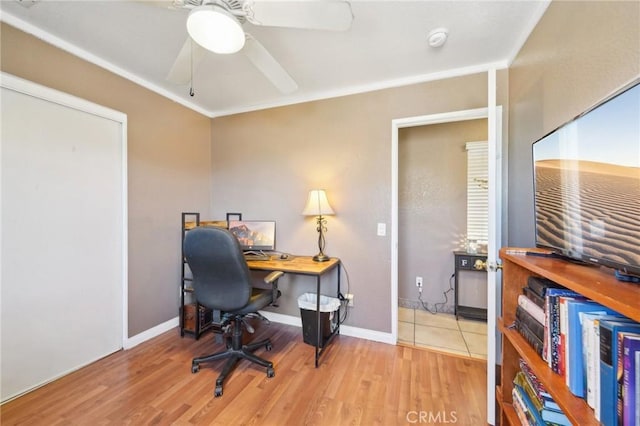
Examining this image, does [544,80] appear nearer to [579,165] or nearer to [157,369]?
[579,165]

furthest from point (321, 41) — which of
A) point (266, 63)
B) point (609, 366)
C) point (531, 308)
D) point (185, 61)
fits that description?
point (609, 366)

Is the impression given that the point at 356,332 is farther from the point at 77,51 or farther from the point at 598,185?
the point at 77,51

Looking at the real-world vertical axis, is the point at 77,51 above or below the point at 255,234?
above

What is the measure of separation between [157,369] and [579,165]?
2762 millimetres

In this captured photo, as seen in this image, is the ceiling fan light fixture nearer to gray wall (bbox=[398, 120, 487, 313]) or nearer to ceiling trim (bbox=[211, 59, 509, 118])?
ceiling trim (bbox=[211, 59, 509, 118])

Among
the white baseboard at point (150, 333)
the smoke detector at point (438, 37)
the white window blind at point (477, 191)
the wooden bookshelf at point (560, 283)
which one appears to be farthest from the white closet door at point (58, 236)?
the white window blind at point (477, 191)

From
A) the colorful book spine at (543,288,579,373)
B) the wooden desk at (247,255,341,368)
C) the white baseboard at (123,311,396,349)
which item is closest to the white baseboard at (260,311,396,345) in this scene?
the white baseboard at (123,311,396,349)

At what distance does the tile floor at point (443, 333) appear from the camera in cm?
224

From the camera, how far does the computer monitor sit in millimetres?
2701

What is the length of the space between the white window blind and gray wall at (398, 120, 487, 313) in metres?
0.05

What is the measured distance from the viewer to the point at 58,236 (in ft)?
5.89

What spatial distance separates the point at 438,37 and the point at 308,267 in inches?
76.8

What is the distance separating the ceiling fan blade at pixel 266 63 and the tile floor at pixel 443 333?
2.46m

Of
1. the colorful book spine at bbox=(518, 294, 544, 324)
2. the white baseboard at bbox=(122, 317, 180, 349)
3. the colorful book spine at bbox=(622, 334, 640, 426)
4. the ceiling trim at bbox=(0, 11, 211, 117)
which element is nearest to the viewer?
the colorful book spine at bbox=(622, 334, 640, 426)
